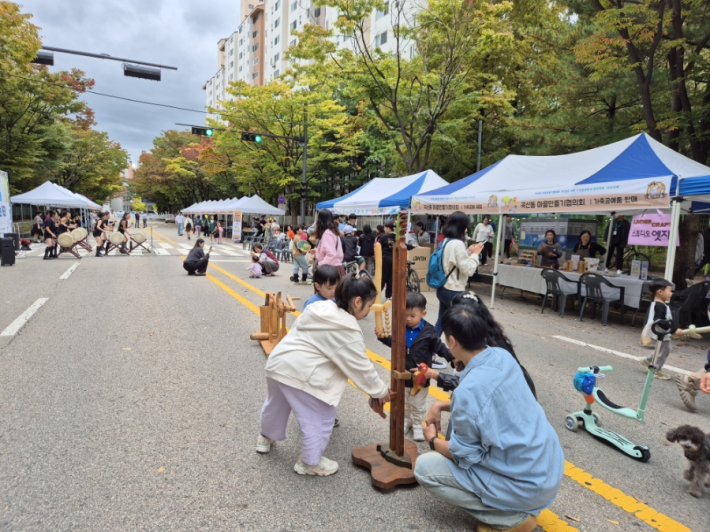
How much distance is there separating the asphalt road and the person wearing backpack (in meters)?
1.17

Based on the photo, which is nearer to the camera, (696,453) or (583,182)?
(696,453)

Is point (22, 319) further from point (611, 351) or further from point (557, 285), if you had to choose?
point (557, 285)

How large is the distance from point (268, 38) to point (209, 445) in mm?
64663

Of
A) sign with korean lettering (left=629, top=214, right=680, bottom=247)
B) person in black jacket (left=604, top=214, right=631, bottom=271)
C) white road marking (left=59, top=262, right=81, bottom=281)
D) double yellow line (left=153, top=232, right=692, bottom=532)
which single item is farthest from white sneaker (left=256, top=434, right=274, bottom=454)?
person in black jacket (left=604, top=214, right=631, bottom=271)

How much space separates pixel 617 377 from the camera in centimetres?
508

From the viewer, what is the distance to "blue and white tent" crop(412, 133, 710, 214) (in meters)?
6.98

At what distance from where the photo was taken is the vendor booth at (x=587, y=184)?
6840 millimetres

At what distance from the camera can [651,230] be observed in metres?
7.29

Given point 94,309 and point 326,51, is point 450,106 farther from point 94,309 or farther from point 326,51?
point 94,309

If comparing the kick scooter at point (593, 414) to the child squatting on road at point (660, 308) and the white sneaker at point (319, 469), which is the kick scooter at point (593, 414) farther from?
the white sneaker at point (319, 469)

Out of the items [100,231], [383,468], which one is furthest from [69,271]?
[383,468]

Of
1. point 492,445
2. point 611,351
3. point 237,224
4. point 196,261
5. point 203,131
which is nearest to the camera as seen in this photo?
point 492,445

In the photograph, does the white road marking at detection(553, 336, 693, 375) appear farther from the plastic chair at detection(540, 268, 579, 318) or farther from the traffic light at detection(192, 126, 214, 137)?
the traffic light at detection(192, 126, 214, 137)

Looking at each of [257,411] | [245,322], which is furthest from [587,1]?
[257,411]
